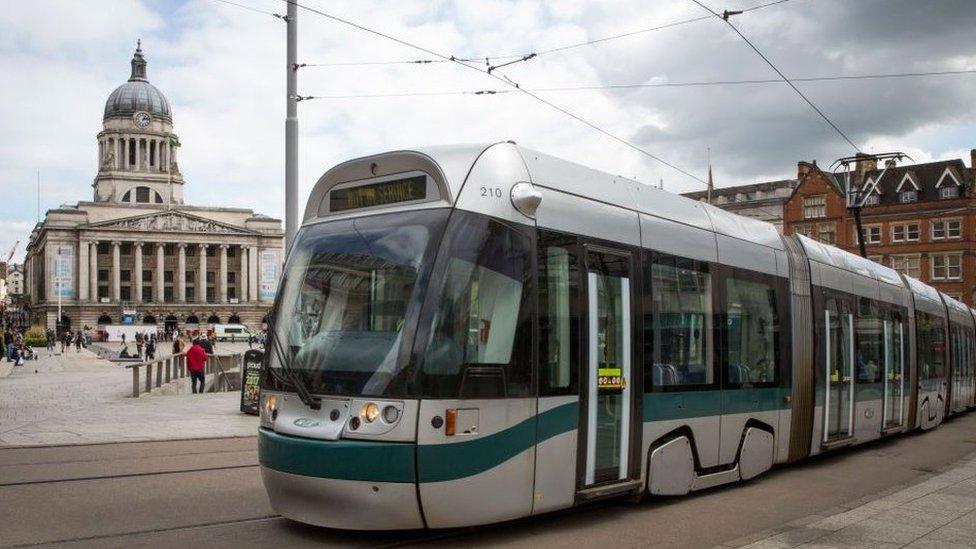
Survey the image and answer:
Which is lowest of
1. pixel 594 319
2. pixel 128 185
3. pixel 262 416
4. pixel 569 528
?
pixel 569 528

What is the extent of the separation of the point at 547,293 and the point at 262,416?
254 cm

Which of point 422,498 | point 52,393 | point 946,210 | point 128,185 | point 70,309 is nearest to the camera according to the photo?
point 422,498

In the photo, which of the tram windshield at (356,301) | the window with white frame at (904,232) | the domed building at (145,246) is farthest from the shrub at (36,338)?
the tram windshield at (356,301)

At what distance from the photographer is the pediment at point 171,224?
135m

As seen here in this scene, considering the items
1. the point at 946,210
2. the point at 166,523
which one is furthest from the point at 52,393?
the point at 946,210

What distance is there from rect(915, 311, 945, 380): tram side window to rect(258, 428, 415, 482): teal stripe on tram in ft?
47.0

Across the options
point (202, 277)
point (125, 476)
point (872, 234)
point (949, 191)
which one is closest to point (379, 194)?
point (125, 476)

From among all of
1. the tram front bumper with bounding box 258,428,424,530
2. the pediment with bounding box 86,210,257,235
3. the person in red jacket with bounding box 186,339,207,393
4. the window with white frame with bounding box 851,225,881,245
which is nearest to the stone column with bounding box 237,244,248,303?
the pediment with bounding box 86,210,257,235

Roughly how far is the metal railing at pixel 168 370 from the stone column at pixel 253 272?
112769mm

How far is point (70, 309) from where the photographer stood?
128250 mm

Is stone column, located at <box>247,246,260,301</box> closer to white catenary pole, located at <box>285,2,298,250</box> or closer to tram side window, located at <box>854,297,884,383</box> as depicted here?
white catenary pole, located at <box>285,2,298,250</box>

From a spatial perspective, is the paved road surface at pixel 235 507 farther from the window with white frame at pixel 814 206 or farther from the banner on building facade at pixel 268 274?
the banner on building facade at pixel 268 274

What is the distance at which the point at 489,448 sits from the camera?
7090 mm

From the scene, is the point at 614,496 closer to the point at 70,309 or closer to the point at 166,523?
the point at 166,523
